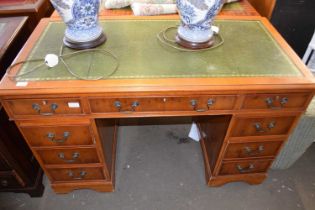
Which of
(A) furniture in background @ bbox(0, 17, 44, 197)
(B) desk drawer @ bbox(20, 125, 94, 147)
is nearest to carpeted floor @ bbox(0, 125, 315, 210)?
(A) furniture in background @ bbox(0, 17, 44, 197)

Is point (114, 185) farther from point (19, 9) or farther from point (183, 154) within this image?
point (19, 9)

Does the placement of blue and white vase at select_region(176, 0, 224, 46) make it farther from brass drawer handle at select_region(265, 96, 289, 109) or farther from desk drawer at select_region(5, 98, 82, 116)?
desk drawer at select_region(5, 98, 82, 116)

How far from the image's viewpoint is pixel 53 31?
1.11 metres

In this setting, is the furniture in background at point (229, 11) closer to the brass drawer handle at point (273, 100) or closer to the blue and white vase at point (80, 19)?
the blue and white vase at point (80, 19)

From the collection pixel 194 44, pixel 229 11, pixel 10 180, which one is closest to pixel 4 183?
pixel 10 180

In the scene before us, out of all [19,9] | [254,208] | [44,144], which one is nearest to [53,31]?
[19,9]

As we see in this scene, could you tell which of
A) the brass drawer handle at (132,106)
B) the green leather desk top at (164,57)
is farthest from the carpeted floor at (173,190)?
the green leather desk top at (164,57)

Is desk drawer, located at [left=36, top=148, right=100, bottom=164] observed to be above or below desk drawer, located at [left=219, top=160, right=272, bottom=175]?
above

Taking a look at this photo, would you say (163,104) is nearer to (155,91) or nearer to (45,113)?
(155,91)

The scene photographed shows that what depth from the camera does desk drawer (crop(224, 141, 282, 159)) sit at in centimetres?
112

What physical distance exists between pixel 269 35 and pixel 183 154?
0.85 m

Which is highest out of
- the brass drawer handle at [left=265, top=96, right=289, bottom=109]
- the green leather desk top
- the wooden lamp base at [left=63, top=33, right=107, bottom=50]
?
the wooden lamp base at [left=63, top=33, right=107, bottom=50]

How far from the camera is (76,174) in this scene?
4.00 feet

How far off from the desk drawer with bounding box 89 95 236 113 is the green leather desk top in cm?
8
